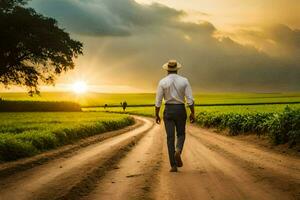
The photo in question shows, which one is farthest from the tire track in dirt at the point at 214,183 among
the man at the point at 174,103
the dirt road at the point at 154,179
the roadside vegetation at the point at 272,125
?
the roadside vegetation at the point at 272,125

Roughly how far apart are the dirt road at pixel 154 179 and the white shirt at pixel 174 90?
157cm

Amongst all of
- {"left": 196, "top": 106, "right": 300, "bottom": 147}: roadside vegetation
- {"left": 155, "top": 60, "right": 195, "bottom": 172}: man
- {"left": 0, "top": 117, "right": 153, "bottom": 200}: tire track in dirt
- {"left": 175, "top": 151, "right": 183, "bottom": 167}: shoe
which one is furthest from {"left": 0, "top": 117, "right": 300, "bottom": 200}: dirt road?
{"left": 196, "top": 106, "right": 300, "bottom": 147}: roadside vegetation

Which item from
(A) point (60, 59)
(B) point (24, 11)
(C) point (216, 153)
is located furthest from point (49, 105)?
(C) point (216, 153)

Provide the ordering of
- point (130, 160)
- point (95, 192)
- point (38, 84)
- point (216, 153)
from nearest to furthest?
1. point (95, 192)
2. point (130, 160)
3. point (216, 153)
4. point (38, 84)

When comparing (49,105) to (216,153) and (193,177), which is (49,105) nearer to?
(216,153)

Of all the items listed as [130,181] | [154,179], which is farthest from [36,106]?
[130,181]

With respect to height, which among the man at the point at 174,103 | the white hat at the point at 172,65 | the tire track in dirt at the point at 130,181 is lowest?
the tire track in dirt at the point at 130,181

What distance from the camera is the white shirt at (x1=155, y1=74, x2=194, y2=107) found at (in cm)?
1142

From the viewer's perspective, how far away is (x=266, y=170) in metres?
10.7

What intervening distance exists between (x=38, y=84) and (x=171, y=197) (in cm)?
5598

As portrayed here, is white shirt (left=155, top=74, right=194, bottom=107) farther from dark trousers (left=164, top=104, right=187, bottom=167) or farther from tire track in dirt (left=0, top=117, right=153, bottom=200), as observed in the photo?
tire track in dirt (left=0, top=117, right=153, bottom=200)

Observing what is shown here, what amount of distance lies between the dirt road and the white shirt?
5.14 ft

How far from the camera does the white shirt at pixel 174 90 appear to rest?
11422 millimetres

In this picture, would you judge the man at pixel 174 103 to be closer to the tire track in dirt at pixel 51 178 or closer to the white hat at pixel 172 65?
the white hat at pixel 172 65
